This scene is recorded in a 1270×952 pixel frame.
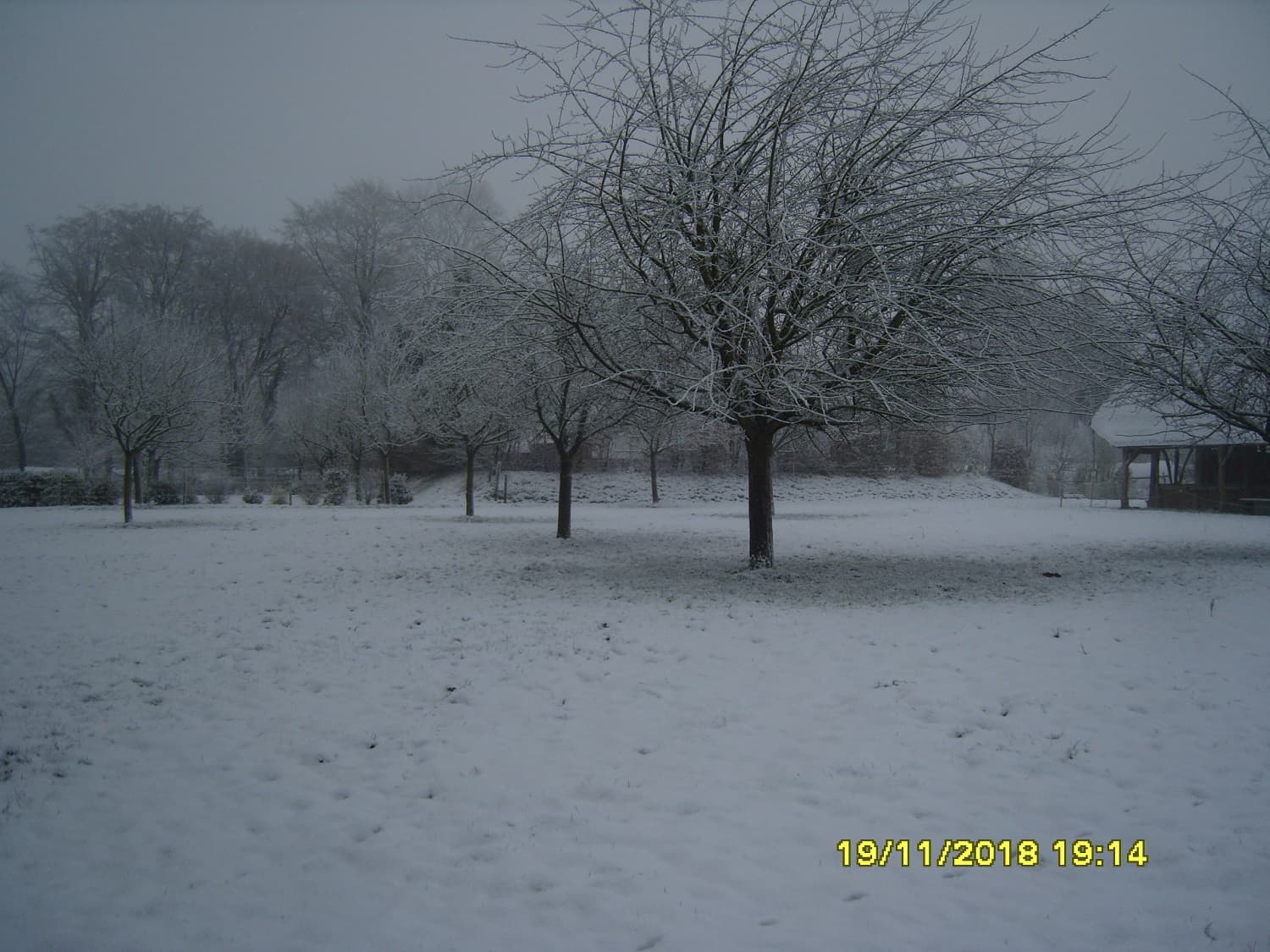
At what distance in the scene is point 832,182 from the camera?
6.98 metres

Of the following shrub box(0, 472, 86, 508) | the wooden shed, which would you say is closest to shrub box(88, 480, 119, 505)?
shrub box(0, 472, 86, 508)

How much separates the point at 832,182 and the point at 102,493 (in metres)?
24.2

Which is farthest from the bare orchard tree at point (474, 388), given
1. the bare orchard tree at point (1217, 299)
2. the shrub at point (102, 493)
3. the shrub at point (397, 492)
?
the shrub at point (102, 493)

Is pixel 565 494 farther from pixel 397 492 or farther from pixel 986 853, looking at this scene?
pixel 397 492

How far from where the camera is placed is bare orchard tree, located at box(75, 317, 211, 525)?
15227 millimetres

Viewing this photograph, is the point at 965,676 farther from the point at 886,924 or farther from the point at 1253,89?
the point at 1253,89

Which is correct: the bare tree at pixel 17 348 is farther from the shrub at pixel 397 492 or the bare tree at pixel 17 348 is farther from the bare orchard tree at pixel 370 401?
the shrub at pixel 397 492

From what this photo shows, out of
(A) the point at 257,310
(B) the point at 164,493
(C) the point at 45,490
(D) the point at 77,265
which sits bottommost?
(B) the point at 164,493

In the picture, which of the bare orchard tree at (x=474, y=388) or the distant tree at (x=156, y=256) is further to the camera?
the distant tree at (x=156, y=256)

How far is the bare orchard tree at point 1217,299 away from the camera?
896 centimetres

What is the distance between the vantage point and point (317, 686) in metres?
4.61

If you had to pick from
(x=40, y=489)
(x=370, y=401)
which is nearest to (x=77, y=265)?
(x=40, y=489)

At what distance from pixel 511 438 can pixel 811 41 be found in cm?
1450

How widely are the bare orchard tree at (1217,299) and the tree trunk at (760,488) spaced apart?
4885 mm
